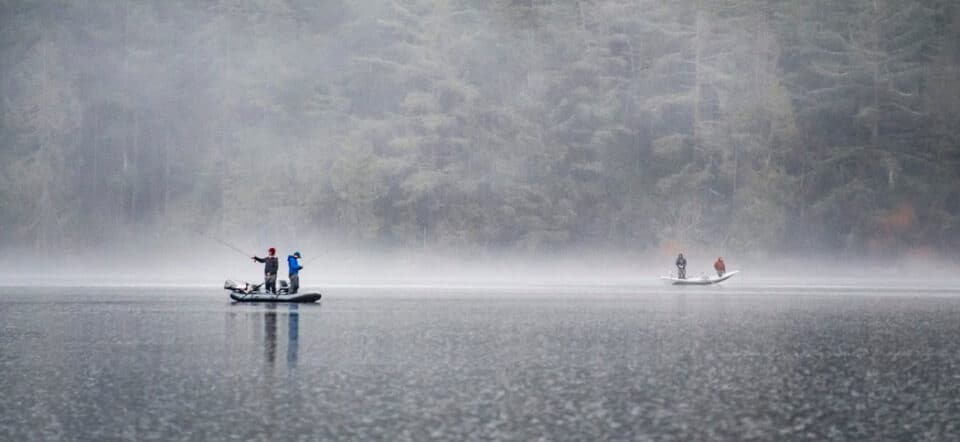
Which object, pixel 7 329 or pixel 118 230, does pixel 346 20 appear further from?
pixel 7 329

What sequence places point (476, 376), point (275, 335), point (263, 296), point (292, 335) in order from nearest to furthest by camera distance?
point (476, 376) → point (292, 335) → point (275, 335) → point (263, 296)

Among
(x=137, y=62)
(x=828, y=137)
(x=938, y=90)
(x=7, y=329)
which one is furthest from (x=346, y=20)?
(x=7, y=329)

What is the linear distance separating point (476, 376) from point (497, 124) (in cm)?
8844

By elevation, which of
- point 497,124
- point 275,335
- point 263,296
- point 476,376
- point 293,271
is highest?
point 497,124

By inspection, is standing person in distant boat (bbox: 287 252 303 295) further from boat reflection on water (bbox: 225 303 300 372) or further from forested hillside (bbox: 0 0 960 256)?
forested hillside (bbox: 0 0 960 256)

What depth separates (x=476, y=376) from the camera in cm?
2252

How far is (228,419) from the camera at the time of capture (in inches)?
673

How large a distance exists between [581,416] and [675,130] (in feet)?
304

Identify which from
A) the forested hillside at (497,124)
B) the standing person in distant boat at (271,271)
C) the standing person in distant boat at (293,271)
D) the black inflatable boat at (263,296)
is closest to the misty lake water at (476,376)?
the black inflatable boat at (263,296)

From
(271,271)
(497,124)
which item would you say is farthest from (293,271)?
(497,124)

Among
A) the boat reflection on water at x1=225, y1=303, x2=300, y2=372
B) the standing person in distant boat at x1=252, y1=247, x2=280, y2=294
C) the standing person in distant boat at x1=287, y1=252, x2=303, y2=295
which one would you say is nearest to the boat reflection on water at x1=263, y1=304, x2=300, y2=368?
the boat reflection on water at x1=225, y1=303, x2=300, y2=372

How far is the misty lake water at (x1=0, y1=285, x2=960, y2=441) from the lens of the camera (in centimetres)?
1661

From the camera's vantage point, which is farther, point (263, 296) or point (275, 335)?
point (263, 296)

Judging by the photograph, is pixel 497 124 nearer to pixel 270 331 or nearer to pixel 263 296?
pixel 263 296
